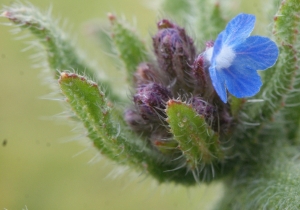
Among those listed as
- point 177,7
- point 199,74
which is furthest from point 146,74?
point 177,7

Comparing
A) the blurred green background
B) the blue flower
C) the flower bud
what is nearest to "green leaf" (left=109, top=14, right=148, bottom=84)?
the flower bud

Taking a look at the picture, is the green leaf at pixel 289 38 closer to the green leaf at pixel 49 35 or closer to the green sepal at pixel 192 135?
the green sepal at pixel 192 135

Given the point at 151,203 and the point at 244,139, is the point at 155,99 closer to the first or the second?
the point at 244,139

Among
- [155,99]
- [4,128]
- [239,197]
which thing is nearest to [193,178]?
[239,197]

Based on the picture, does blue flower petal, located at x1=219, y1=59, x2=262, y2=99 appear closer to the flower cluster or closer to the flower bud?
the flower cluster

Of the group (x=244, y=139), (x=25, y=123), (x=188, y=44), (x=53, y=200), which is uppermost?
(x=188, y=44)
